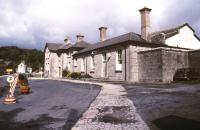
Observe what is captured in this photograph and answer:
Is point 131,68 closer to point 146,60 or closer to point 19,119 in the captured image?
point 146,60

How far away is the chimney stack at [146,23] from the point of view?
32.4m

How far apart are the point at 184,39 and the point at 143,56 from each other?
12.6 metres

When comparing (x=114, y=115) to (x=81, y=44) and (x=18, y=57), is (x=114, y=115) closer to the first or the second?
(x=81, y=44)

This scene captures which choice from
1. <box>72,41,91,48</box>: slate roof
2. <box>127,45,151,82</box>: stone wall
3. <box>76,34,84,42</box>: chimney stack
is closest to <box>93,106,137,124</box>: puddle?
<box>127,45,151,82</box>: stone wall

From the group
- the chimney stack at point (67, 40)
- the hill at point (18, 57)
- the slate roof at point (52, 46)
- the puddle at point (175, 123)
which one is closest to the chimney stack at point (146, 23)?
the puddle at point (175, 123)

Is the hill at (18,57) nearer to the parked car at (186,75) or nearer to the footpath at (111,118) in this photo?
the parked car at (186,75)

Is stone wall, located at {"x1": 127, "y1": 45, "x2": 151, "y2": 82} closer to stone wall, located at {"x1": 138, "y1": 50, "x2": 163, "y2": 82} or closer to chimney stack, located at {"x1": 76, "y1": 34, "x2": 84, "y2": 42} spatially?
stone wall, located at {"x1": 138, "y1": 50, "x2": 163, "y2": 82}

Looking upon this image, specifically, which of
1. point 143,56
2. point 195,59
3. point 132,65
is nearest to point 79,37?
point 132,65

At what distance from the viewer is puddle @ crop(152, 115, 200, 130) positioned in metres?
6.81

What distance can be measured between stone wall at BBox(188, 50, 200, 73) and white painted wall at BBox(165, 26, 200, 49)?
26.6ft

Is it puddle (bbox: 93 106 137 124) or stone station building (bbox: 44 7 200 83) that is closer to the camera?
puddle (bbox: 93 106 137 124)

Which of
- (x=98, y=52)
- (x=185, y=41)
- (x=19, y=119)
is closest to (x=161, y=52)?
(x=98, y=52)

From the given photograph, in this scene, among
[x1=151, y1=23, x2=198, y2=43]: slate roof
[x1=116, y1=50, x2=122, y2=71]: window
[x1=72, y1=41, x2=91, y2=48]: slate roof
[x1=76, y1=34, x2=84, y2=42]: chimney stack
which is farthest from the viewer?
[x1=76, y1=34, x2=84, y2=42]: chimney stack

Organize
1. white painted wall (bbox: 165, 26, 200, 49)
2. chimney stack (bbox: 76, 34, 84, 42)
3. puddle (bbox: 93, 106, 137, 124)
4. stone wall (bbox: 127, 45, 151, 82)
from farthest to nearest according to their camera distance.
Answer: chimney stack (bbox: 76, 34, 84, 42)
white painted wall (bbox: 165, 26, 200, 49)
stone wall (bbox: 127, 45, 151, 82)
puddle (bbox: 93, 106, 137, 124)
